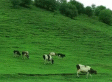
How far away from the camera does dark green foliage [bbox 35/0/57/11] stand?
84.5 meters

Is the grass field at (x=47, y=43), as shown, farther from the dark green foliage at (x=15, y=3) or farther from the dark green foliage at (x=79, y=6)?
the dark green foliage at (x=79, y=6)

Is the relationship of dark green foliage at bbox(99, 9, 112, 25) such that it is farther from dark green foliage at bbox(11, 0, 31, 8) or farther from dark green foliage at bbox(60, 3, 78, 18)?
dark green foliage at bbox(11, 0, 31, 8)

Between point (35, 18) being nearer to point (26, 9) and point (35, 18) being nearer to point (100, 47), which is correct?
point (26, 9)

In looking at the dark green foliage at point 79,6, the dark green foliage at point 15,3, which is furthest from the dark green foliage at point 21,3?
the dark green foliage at point 79,6

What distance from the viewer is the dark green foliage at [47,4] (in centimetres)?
8454

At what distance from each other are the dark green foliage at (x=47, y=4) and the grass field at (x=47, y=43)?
8.37 metres

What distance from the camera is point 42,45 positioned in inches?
1852

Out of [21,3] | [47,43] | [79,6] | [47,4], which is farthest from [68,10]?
[47,43]

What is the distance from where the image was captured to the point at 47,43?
161 ft

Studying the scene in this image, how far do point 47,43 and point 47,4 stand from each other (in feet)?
134

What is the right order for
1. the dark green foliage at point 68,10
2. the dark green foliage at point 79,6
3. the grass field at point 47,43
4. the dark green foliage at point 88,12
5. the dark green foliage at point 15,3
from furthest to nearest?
the dark green foliage at point 88,12
the dark green foliage at point 79,6
the dark green foliage at point 68,10
the dark green foliage at point 15,3
the grass field at point 47,43

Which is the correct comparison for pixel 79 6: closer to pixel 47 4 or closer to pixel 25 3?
pixel 47 4

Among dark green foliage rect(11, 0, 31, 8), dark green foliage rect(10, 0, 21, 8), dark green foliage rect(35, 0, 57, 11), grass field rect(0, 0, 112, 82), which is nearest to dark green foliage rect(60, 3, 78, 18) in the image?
dark green foliage rect(35, 0, 57, 11)

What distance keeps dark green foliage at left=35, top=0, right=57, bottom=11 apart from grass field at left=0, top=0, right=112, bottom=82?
27.5ft
